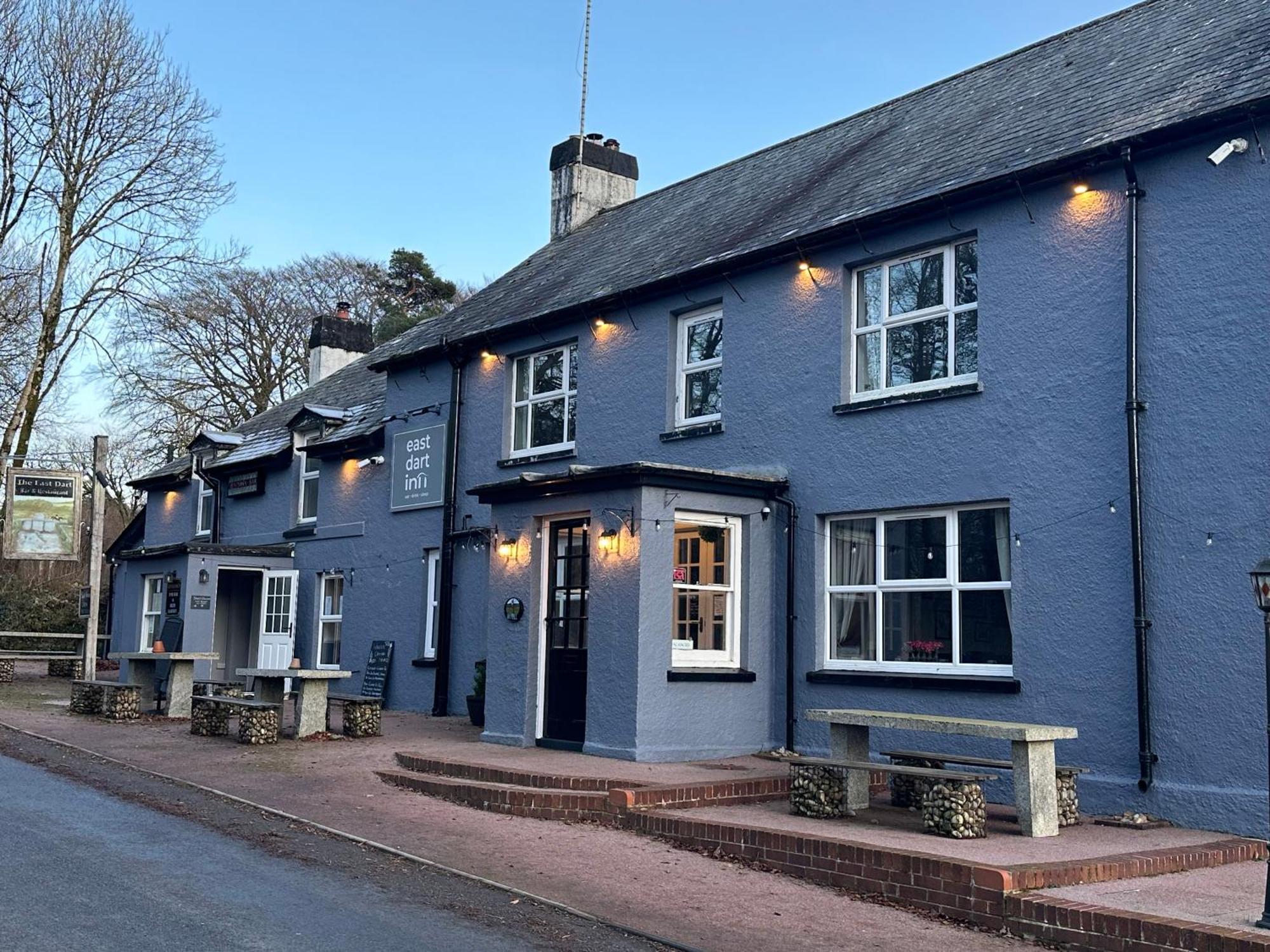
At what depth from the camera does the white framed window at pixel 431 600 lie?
19.6m

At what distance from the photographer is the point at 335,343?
30.1m

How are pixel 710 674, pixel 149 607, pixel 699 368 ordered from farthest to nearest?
pixel 149 607 < pixel 699 368 < pixel 710 674

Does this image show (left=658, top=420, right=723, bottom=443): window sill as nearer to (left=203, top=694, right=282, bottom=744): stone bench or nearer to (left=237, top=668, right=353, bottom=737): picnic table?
(left=237, top=668, right=353, bottom=737): picnic table

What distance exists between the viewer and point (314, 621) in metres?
22.5

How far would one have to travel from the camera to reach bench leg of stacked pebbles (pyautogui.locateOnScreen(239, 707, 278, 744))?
1502 centimetres

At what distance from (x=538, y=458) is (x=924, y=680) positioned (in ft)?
23.8

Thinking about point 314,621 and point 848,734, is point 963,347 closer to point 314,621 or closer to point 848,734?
point 848,734

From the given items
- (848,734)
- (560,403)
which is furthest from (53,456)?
(848,734)

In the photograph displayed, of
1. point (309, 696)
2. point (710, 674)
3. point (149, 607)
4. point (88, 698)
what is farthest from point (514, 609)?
point (149, 607)

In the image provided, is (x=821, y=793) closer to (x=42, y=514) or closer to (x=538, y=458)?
(x=538, y=458)

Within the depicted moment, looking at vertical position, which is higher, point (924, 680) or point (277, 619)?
point (277, 619)

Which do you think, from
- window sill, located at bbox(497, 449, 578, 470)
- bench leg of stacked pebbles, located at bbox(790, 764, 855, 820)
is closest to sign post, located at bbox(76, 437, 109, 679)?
window sill, located at bbox(497, 449, 578, 470)

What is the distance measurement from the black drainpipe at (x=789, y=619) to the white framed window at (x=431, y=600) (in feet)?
24.4

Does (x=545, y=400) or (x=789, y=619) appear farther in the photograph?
(x=545, y=400)
